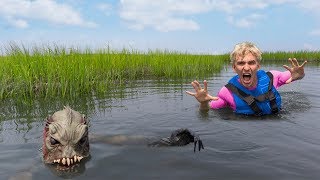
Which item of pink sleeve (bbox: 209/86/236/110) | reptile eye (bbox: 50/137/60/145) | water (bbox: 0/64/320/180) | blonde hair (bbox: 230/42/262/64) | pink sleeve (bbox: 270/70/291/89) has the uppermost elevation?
blonde hair (bbox: 230/42/262/64)

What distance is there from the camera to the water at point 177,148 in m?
4.67

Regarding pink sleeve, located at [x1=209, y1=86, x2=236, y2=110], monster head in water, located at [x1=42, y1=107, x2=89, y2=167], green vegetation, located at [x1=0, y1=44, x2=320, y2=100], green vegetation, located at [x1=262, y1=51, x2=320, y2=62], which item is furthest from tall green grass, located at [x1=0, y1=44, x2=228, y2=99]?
green vegetation, located at [x1=262, y1=51, x2=320, y2=62]

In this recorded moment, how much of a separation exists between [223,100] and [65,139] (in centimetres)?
429

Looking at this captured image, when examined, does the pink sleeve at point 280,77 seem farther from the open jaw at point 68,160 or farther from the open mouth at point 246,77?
the open jaw at point 68,160

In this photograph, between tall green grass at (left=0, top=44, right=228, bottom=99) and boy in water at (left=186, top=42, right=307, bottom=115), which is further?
tall green grass at (left=0, top=44, right=228, bottom=99)

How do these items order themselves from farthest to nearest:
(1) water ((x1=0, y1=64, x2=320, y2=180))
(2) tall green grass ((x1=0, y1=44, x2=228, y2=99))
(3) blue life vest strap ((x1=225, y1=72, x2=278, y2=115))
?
(2) tall green grass ((x1=0, y1=44, x2=228, y2=99)) → (3) blue life vest strap ((x1=225, y1=72, x2=278, y2=115)) → (1) water ((x1=0, y1=64, x2=320, y2=180))

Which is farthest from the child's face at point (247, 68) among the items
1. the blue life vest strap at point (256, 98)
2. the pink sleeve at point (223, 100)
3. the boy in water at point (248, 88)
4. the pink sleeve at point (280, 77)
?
the pink sleeve at point (280, 77)

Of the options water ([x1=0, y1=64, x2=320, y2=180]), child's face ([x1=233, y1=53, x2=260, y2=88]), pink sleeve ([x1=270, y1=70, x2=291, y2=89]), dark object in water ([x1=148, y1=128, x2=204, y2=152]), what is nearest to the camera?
water ([x1=0, y1=64, x2=320, y2=180])

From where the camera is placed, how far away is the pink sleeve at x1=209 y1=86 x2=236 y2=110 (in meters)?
8.03

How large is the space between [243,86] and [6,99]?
6293 mm

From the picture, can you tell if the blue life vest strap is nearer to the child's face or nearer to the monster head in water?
the child's face

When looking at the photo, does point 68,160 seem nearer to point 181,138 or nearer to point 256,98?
point 181,138

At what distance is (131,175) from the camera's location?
15.1 ft

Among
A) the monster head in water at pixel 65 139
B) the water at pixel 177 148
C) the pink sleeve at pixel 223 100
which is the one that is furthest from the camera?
the pink sleeve at pixel 223 100
